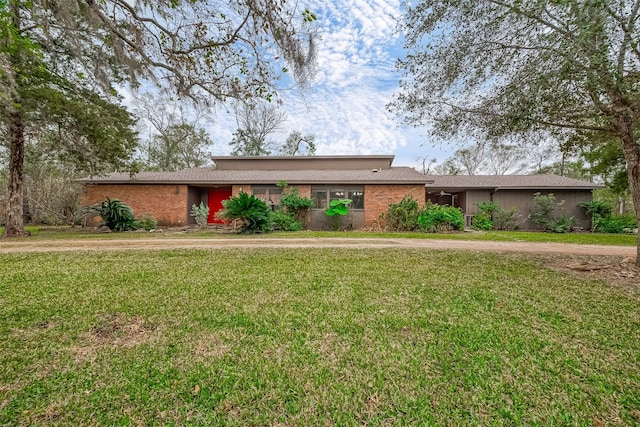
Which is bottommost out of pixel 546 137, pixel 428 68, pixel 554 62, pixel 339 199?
pixel 339 199

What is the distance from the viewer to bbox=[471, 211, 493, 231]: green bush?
47.8 ft

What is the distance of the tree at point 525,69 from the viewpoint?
13.7 ft

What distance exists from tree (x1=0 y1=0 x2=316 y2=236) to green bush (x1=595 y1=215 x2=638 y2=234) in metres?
17.7

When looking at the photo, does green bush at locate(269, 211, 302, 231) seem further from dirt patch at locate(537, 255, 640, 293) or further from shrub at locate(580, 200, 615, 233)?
shrub at locate(580, 200, 615, 233)

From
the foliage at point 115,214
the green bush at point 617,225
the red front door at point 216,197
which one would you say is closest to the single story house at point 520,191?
the green bush at point 617,225

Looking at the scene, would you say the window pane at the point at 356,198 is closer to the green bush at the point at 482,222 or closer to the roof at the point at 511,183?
the roof at the point at 511,183

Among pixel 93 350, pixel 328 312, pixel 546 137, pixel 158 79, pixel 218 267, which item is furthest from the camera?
pixel 546 137

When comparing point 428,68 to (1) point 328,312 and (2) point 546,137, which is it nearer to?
(2) point 546,137

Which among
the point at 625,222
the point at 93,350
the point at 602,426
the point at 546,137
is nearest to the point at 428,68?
the point at 546,137

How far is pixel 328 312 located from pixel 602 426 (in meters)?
2.27

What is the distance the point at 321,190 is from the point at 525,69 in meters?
10.4

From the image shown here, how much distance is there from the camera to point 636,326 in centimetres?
303

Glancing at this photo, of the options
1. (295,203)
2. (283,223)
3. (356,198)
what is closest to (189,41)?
(283,223)

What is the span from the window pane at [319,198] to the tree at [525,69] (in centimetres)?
836
